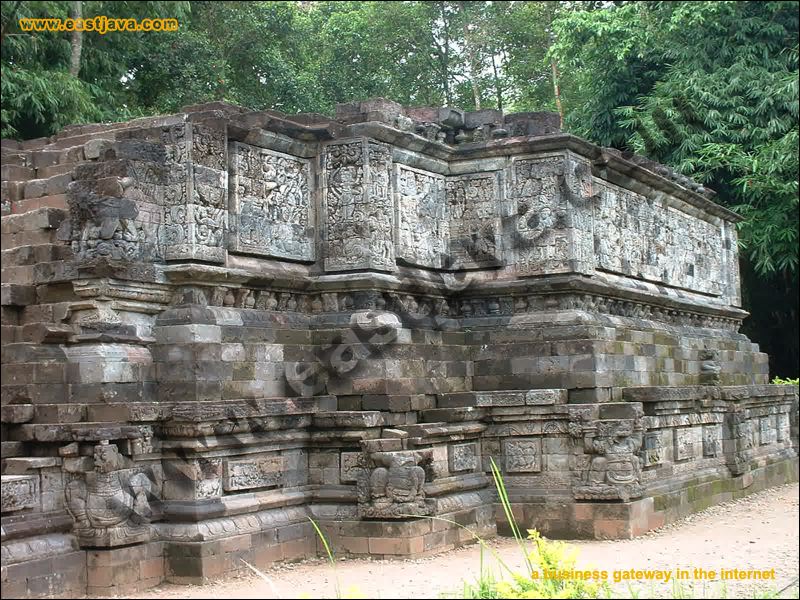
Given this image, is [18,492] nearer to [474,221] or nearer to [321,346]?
[321,346]

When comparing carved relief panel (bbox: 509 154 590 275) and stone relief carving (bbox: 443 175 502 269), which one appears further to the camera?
stone relief carving (bbox: 443 175 502 269)

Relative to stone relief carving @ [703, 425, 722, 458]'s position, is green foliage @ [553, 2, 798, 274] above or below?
above

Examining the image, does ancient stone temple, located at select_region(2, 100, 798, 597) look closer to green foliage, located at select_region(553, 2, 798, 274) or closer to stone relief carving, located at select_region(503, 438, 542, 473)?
stone relief carving, located at select_region(503, 438, 542, 473)

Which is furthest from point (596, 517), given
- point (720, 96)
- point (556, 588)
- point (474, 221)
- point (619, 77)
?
point (619, 77)

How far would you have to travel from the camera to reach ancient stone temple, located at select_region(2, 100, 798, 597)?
11023 millimetres

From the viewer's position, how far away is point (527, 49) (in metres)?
37.8

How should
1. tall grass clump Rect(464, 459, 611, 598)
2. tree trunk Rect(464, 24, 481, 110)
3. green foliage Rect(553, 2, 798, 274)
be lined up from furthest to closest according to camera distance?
tree trunk Rect(464, 24, 481, 110) < green foliage Rect(553, 2, 798, 274) < tall grass clump Rect(464, 459, 611, 598)

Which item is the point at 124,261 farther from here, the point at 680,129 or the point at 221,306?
the point at 680,129

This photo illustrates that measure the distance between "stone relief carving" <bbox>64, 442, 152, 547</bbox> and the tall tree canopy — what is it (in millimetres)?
11724

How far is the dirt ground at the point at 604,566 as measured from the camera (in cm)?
1051

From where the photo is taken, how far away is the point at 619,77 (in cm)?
2988

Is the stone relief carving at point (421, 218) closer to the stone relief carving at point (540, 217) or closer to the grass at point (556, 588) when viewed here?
the stone relief carving at point (540, 217)

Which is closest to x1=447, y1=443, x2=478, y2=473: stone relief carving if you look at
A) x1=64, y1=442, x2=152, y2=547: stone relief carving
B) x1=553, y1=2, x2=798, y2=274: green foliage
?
x1=64, y1=442, x2=152, y2=547: stone relief carving

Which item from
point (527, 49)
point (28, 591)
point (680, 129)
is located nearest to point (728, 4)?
point (680, 129)
